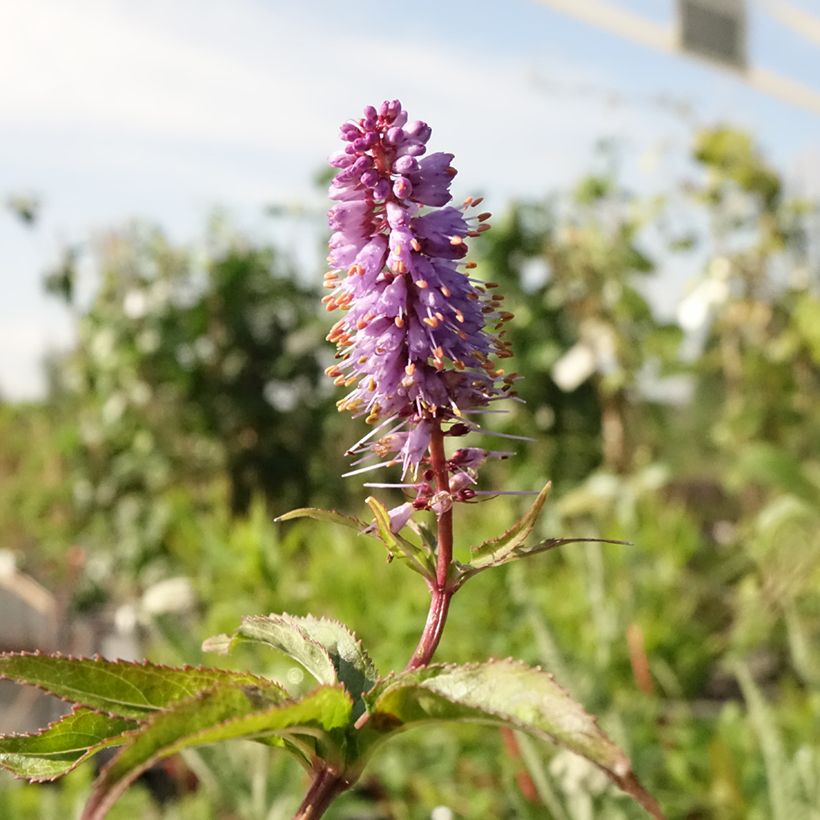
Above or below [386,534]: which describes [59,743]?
below

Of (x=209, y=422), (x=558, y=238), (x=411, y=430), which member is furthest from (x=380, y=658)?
(x=209, y=422)

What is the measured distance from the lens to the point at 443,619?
2.18 ft

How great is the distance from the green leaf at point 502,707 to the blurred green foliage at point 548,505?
1391mm

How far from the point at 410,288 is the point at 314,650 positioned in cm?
25

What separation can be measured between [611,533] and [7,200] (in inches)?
160

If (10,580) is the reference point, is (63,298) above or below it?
above

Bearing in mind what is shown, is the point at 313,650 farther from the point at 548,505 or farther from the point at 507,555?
the point at 548,505

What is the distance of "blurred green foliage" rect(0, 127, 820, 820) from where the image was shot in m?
2.88

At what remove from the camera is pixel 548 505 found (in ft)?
12.1

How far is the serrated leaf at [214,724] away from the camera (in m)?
0.51

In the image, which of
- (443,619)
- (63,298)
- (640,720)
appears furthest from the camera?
(63,298)

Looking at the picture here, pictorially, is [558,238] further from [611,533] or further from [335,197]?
[335,197]

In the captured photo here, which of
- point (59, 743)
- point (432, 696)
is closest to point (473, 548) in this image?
point (432, 696)

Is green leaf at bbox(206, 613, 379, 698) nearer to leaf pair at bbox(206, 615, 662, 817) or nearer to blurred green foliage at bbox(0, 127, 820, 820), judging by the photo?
leaf pair at bbox(206, 615, 662, 817)
